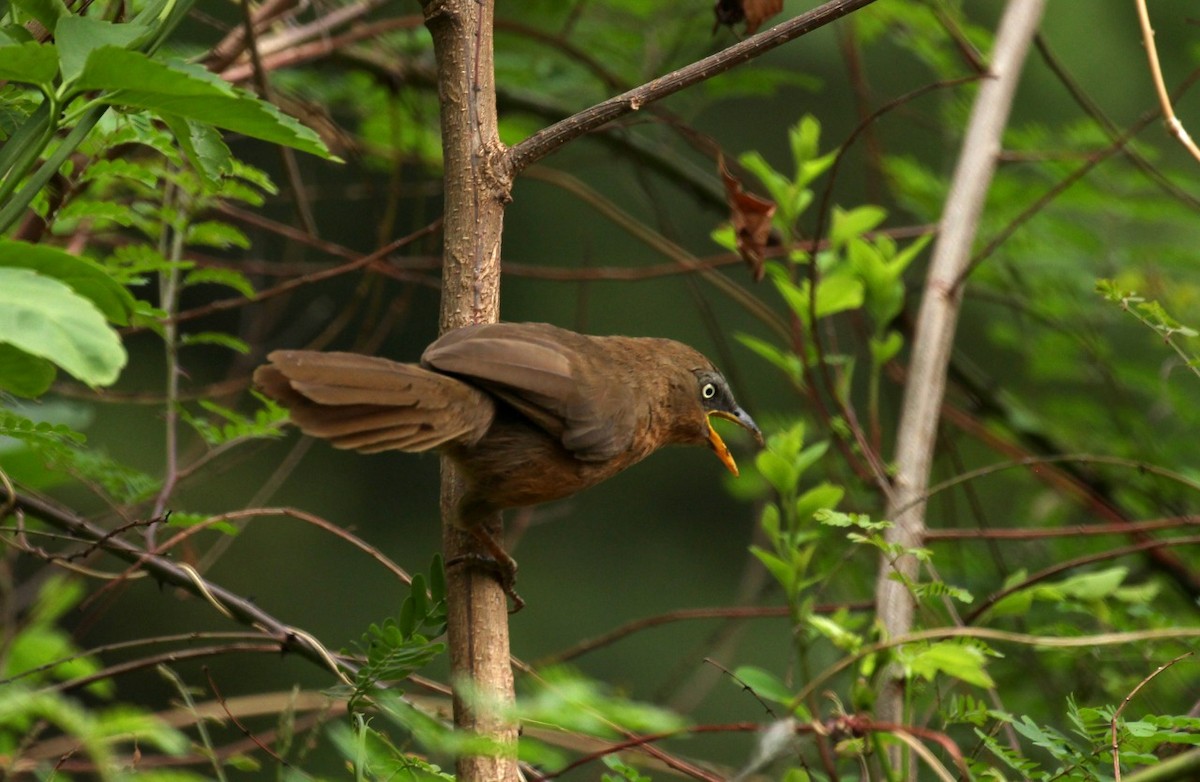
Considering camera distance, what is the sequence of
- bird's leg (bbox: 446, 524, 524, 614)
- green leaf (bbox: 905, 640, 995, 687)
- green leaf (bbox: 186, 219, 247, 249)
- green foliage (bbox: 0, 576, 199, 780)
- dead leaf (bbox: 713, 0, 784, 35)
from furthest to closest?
green leaf (bbox: 186, 219, 247, 249) → dead leaf (bbox: 713, 0, 784, 35) → bird's leg (bbox: 446, 524, 524, 614) → green leaf (bbox: 905, 640, 995, 687) → green foliage (bbox: 0, 576, 199, 780)

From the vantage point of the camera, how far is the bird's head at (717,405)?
145 inches

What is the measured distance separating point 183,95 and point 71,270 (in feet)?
0.92

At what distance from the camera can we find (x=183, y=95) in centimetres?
166

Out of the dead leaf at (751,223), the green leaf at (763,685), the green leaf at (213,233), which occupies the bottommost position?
the green leaf at (763,685)

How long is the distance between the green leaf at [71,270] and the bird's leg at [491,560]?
2.54 feet

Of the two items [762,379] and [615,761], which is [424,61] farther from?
[762,379]

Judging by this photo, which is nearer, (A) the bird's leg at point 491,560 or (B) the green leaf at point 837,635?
(B) the green leaf at point 837,635

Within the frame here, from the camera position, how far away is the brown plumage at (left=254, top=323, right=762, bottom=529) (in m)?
2.45

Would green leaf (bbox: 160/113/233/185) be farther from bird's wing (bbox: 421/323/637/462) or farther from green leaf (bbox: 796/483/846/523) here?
green leaf (bbox: 796/483/846/523)

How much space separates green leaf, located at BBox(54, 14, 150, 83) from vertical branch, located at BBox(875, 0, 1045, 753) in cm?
191

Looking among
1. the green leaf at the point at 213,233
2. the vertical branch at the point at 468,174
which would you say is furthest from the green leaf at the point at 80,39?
the green leaf at the point at 213,233

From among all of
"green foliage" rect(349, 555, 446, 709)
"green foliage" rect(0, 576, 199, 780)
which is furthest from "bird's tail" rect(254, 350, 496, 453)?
"green foliage" rect(0, 576, 199, 780)

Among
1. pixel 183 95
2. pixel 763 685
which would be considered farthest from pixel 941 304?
pixel 183 95

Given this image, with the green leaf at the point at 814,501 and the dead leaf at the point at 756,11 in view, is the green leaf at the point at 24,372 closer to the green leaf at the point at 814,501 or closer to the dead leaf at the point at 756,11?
the green leaf at the point at 814,501
